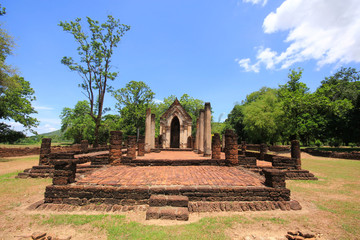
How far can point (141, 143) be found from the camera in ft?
42.8

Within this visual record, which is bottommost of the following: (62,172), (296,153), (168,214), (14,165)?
(14,165)

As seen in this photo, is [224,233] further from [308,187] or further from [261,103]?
[261,103]

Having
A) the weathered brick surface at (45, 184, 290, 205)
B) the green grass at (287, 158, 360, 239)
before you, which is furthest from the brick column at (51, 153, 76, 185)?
the green grass at (287, 158, 360, 239)

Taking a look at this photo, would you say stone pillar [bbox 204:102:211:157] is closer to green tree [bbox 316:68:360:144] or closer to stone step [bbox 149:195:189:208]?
stone step [bbox 149:195:189:208]

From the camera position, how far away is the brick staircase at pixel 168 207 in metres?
4.01

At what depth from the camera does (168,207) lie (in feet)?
14.0

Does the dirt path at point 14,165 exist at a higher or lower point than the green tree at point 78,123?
lower

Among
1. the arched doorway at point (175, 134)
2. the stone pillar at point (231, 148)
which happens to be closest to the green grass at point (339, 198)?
the stone pillar at point (231, 148)

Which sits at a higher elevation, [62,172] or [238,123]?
[238,123]

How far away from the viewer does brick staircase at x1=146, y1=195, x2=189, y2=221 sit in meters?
4.01

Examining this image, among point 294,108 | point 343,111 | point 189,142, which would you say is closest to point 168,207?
point 189,142

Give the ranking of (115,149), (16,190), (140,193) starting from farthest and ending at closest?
(115,149) → (16,190) → (140,193)

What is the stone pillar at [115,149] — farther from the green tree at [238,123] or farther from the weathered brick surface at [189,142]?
the green tree at [238,123]

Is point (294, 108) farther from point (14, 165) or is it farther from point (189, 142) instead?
point (14, 165)
